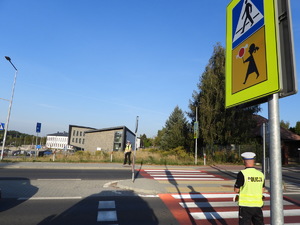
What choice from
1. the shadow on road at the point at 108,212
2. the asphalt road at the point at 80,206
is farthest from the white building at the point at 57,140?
the shadow on road at the point at 108,212

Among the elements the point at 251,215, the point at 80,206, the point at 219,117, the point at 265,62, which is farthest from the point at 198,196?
the point at 219,117

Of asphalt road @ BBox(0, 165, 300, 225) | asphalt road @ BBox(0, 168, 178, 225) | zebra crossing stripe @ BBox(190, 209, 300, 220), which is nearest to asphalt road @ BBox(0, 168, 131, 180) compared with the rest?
asphalt road @ BBox(0, 165, 300, 225)

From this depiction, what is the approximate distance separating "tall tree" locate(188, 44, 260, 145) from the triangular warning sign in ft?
75.7

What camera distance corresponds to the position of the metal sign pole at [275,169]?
1.92 meters

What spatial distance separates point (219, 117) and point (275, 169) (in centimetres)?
2440

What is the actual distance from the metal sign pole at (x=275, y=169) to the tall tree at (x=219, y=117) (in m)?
23.7

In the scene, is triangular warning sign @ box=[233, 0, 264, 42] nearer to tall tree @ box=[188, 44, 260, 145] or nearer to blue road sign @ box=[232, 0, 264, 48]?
blue road sign @ box=[232, 0, 264, 48]

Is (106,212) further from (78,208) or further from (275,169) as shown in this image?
(275,169)

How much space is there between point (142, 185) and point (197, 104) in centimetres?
1995

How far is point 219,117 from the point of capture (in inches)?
1000

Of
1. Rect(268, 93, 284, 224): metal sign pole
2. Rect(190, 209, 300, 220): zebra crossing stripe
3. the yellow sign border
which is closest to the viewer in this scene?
Rect(268, 93, 284, 224): metal sign pole

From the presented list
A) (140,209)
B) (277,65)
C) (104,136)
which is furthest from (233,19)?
(104,136)

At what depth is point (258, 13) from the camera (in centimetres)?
235

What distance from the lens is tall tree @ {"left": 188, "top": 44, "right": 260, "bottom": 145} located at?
24984mm
